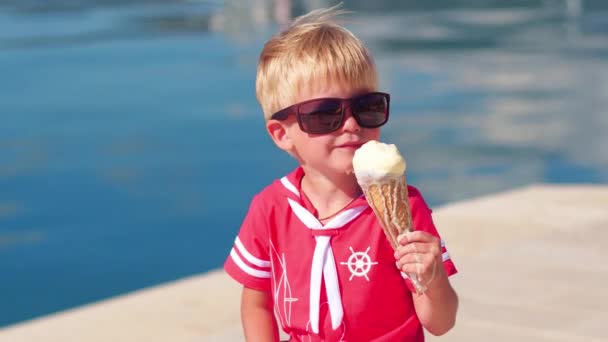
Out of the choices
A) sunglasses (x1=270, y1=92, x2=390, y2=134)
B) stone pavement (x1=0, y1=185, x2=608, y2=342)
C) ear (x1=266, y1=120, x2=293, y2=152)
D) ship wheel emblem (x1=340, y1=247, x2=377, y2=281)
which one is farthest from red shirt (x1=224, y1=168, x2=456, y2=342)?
stone pavement (x1=0, y1=185, x2=608, y2=342)

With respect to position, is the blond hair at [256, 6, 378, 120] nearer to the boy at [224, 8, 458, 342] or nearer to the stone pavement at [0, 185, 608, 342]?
the boy at [224, 8, 458, 342]

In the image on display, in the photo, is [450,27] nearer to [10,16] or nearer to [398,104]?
[398,104]

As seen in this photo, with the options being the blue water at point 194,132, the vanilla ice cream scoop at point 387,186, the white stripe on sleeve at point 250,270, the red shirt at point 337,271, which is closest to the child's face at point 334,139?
the red shirt at point 337,271

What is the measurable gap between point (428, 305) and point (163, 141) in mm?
11859

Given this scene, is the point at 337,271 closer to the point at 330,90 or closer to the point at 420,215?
the point at 420,215

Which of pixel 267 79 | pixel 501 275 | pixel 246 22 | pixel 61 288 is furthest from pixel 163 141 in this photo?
pixel 246 22

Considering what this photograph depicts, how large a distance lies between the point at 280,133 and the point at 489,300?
7.79ft

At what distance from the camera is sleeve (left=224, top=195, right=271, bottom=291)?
2.84 metres

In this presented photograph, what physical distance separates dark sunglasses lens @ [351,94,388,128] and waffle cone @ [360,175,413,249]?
0.80 feet

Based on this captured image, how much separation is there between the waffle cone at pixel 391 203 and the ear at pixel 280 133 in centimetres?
43

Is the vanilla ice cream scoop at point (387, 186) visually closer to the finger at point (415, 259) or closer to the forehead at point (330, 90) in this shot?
the finger at point (415, 259)

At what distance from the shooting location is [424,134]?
43.7 feet

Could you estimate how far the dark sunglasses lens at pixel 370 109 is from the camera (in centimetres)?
263

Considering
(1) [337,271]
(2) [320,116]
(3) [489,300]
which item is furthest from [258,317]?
(3) [489,300]
